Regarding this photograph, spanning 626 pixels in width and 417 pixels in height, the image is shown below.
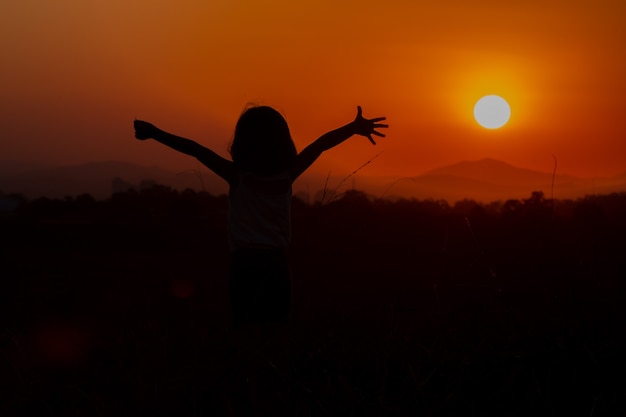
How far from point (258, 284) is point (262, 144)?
884mm

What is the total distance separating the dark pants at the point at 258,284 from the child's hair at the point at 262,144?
0.53m

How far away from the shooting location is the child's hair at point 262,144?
429 centimetres

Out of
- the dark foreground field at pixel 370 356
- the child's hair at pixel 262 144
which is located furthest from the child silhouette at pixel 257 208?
the dark foreground field at pixel 370 356

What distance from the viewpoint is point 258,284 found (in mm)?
4262

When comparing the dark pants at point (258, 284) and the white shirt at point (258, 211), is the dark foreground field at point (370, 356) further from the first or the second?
the white shirt at point (258, 211)

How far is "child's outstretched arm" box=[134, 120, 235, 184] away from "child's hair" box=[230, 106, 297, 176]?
0.09 m

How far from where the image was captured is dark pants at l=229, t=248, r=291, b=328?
4.29 meters

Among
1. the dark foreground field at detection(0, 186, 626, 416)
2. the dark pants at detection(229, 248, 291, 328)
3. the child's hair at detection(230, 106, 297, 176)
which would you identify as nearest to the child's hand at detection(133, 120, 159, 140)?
the child's hair at detection(230, 106, 297, 176)

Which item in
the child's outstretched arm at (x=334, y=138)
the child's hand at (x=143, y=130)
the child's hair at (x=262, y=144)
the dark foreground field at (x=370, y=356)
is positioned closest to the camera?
the dark foreground field at (x=370, y=356)

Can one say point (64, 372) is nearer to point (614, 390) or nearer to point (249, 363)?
point (249, 363)

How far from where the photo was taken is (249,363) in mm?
2680

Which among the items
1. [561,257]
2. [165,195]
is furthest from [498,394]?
[165,195]

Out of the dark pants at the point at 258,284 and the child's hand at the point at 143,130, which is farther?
the dark pants at the point at 258,284

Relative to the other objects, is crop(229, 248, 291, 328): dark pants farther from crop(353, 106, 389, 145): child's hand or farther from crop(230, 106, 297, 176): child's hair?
crop(353, 106, 389, 145): child's hand
